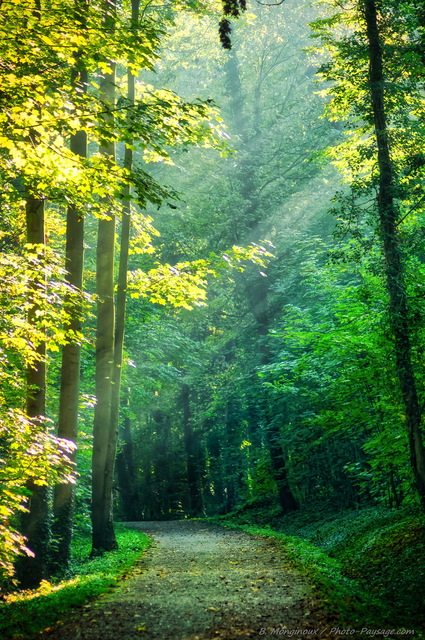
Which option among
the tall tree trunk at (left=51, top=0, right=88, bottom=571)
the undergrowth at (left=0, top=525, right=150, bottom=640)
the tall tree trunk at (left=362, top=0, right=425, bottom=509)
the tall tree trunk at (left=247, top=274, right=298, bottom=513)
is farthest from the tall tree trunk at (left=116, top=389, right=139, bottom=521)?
the tall tree trunk at (left=362, top=0, right=425, bottom=509)

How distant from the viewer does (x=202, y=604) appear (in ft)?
22.3

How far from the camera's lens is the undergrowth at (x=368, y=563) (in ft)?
19.9

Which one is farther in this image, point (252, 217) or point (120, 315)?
point (252, 217)

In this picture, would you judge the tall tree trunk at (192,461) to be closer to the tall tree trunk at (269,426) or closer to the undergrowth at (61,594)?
the tall tree trunk at (269,426)

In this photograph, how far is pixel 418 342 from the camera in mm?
9359

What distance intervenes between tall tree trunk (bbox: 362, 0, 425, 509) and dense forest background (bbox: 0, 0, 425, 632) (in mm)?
34

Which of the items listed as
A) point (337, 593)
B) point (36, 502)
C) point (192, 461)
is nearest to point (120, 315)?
point (36, 502)

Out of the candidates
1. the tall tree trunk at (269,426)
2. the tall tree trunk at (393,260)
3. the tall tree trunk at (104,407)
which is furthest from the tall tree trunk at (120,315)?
the tall tree trunk at (269,426)

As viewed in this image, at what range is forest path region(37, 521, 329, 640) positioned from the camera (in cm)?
555

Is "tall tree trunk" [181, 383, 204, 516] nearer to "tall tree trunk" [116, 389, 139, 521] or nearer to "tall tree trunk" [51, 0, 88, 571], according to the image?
"tall tree trunk" [116, 389, 139, 521]

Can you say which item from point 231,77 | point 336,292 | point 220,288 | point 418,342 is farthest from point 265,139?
point 418,342

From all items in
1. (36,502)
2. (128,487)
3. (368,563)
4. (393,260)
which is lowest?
(128,487)

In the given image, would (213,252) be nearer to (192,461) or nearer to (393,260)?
(393,260)

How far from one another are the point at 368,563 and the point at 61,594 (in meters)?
4.87
